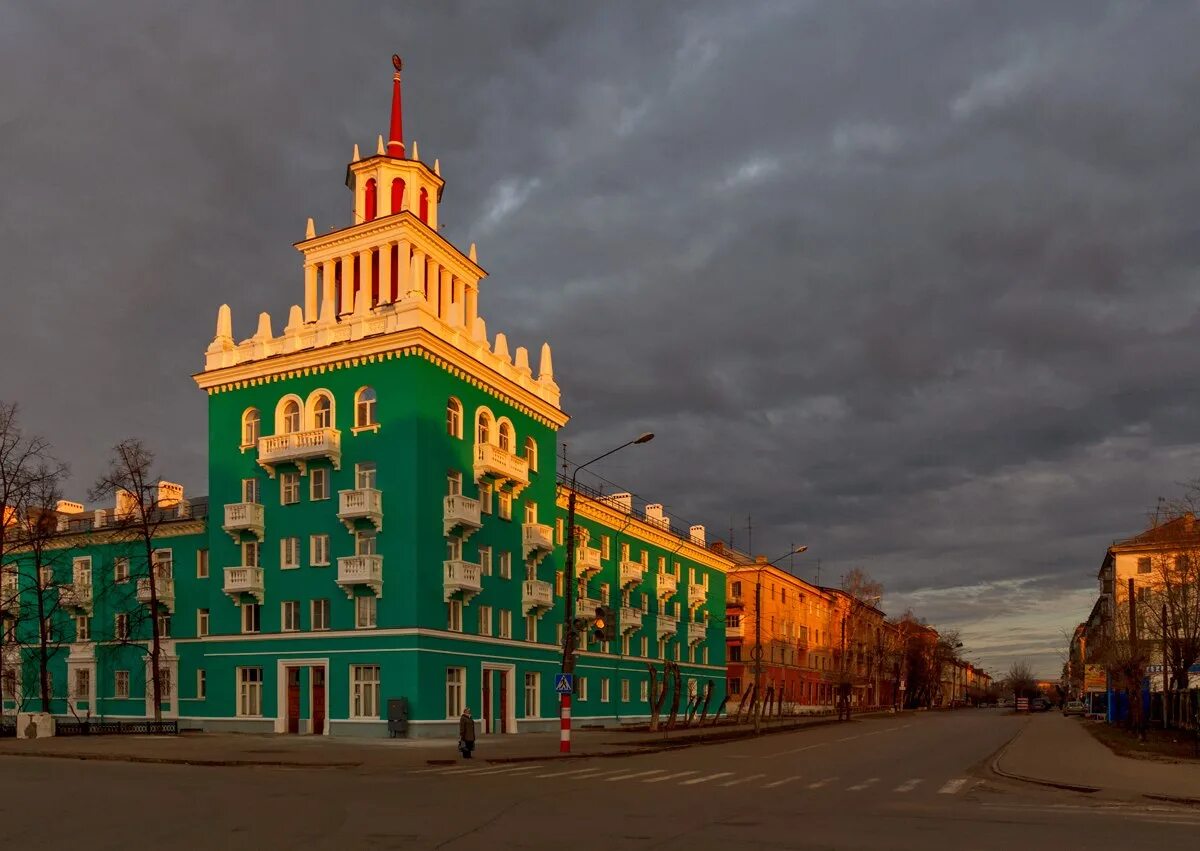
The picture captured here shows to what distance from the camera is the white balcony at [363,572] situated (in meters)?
45.2

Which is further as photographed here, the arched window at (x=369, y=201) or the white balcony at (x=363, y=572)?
the arched window at (x=369, y=201)

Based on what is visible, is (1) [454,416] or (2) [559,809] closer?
(2) [559,809]

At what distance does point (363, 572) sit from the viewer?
45.2m

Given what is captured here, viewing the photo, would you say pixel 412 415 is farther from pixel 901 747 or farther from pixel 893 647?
pixel 893 647

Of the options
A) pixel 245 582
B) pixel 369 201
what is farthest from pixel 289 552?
pixel 369 201

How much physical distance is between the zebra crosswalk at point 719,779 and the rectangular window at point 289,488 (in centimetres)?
2283

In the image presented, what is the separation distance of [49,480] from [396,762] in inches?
991

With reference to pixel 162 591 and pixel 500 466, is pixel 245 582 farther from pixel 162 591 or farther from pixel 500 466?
pixel 500 466

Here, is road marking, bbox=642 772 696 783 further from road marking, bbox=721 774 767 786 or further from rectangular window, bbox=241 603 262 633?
rectangular window, bbox=241 603 262 633

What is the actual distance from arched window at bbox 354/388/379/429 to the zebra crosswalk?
2145 cm

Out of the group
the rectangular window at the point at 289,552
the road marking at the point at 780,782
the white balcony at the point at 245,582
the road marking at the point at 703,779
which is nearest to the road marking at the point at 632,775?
the road marking at the point at 703,779

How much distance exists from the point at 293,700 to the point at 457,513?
10.7 metres

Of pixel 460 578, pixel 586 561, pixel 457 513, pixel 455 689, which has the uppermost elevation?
pixel 457 513

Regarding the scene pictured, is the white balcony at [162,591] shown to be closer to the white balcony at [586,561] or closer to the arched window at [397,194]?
the white balcony at [586,561]
